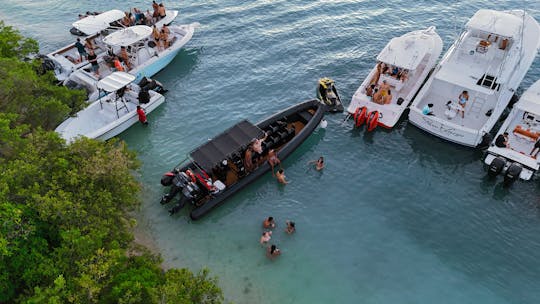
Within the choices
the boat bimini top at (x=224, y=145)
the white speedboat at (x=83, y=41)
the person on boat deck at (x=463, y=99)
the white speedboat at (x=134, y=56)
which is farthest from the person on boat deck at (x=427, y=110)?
the white speedboat at (x=83, y=41)

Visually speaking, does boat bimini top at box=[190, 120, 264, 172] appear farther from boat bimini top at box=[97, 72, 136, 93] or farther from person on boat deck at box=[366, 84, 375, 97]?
person on boat deck at box=[366, 84, 375, 97]

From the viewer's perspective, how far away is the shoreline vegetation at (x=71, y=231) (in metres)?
10.9

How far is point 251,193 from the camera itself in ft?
64.2

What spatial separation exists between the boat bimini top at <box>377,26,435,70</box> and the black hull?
4.83 m

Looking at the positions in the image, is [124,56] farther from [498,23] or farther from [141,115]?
[498,23]

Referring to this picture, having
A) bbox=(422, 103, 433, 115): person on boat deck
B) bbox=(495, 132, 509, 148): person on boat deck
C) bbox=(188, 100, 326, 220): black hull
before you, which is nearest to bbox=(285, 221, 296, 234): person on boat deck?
bbox=(188, 100, 326, 220): black hull

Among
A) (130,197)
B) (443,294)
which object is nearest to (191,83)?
(130,197)

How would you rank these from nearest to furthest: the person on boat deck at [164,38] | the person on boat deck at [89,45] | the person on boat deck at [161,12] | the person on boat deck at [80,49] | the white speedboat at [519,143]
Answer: the white speedboat at [519,143] < the person on boat deck at [80,49] < the person on boat deck at [89,45] < the person on boat deck at [164,38] < the person on boat deck at [161,12]

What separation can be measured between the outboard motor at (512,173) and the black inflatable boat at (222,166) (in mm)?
9772

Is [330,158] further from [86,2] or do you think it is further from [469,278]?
[86,2]

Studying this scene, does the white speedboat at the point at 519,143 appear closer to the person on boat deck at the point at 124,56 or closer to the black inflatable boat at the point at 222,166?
the black inflatable boat at the point at 222,166

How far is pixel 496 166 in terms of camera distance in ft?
62.8

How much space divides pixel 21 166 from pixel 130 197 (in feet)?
12.2

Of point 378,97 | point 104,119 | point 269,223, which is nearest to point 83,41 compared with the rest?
point 104,119
